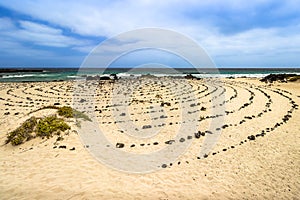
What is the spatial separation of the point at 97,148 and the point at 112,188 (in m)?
3.49

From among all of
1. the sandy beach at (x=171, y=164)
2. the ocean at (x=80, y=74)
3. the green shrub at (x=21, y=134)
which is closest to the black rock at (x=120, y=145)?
the sandy beach at (x=171, y=164)

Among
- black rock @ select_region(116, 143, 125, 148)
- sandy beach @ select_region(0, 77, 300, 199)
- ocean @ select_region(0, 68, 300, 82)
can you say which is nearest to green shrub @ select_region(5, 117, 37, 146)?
sandy beach @ select_region(0, 77, 300, 199)

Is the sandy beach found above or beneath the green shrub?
beneath

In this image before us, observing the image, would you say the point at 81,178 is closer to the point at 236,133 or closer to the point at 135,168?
the point at 135,168

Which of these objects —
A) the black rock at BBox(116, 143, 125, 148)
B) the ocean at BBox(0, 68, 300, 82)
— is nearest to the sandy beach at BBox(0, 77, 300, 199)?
the black rock at BBox(116, 143, 125, 148)

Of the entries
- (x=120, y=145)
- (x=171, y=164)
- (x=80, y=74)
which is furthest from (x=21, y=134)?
(x=80, y=74)

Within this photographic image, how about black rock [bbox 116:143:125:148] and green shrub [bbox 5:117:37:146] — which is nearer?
black rock [bbox 116:143:125:148]

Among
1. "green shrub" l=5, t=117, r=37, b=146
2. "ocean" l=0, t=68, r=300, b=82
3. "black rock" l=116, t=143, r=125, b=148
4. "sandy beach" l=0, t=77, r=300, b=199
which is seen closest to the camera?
"sandy beach" l=0, t=77, r=300, b=199

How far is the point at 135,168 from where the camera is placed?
8734 millimetres

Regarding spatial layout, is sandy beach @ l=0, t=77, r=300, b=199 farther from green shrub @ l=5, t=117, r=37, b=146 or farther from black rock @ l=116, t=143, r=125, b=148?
green shrub @ l=5, t=117, r=37, b=146

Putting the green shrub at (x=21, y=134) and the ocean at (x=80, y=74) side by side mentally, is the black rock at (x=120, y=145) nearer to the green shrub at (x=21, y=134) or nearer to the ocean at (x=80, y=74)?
the green shrub at (x=21, y=134)

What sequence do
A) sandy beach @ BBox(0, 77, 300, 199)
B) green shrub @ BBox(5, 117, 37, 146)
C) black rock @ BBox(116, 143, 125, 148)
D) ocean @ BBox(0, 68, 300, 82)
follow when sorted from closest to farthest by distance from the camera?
sandy beach @ BBox(0, 77, 300, 199), black rock @ BBox(116, 143, 125, 148), green shrub @ BBox(5, 117, 37, 146), ocean @ BBox(0, 68, 300, 82)

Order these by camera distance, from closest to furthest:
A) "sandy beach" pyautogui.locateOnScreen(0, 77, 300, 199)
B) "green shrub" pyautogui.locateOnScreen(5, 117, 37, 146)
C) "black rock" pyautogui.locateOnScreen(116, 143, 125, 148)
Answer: "sandy beach" pyautogui.locateOnScreen(0, 77, 300, 199)
"black rock" pyautogui.locateOnScreen(116, 143, 125, 148)
"green shrub" pyautogui.locateOnScreen(5, 117, 37, 146)

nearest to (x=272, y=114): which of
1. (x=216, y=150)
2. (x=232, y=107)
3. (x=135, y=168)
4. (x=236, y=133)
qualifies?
(x=232, y=107)
